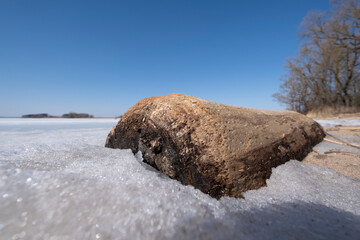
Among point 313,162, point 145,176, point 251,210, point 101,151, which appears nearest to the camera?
point 251,210

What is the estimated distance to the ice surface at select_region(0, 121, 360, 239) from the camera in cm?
69

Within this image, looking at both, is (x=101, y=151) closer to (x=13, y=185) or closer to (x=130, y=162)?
(x=130, y=162)

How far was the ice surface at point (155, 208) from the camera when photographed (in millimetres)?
688

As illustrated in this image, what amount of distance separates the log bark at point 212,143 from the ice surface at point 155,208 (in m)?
0.12

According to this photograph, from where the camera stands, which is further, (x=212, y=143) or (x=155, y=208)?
(x=212, y=143)

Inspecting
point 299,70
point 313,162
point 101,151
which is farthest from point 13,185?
point 299,70

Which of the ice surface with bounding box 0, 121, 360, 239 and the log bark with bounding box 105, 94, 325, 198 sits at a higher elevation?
the log bark with bounding box 105, 94, 325, 198

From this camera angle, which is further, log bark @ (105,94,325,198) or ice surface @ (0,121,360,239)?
log bark @ (105,94,325,198)

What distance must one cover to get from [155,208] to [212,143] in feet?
1.93

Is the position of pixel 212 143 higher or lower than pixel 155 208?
higher

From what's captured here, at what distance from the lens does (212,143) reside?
1207 millimetres

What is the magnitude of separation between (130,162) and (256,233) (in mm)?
1052

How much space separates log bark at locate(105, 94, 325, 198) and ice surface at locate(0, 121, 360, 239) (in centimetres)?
12

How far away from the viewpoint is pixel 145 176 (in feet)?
3.89
